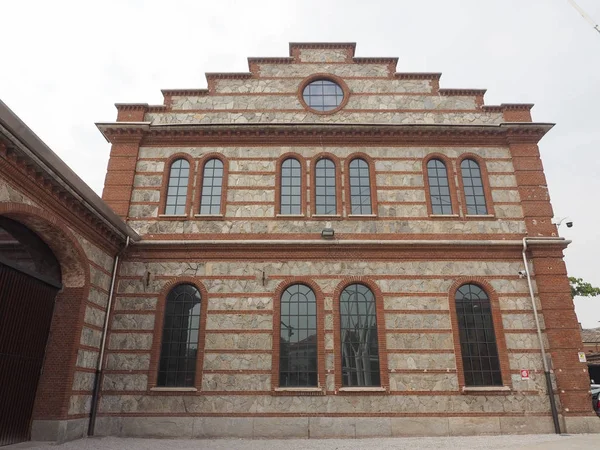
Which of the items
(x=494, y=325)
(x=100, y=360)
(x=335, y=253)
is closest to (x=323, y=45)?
(x=335, y=253)

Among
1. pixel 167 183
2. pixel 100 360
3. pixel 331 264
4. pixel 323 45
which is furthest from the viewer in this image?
pixel 323 45

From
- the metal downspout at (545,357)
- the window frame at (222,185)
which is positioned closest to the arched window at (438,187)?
the metal downspout at (545,357)

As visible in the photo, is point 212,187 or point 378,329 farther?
point 212,187

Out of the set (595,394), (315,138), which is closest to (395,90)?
(315,138)

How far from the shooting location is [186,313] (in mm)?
13758

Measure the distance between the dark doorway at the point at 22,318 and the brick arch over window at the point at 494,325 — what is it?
39.7 feet

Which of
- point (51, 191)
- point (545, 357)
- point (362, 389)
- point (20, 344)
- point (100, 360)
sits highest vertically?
point (51, 191)

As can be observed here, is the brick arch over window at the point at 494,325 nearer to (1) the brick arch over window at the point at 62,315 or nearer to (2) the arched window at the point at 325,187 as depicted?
(2) the arched window at the point at 325,187

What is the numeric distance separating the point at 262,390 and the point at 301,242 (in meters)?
4.82

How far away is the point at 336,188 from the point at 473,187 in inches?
199

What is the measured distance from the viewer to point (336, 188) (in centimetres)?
1523

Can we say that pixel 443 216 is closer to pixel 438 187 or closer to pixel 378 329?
pixel 438 187

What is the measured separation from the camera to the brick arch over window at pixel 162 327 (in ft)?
42.6

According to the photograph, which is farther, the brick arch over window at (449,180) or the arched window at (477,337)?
the brick arch over window at (449,180)
